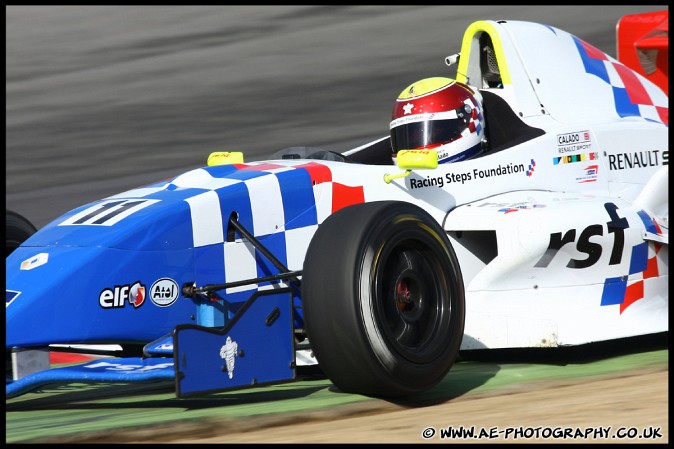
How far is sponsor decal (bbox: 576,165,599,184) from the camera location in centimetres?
659

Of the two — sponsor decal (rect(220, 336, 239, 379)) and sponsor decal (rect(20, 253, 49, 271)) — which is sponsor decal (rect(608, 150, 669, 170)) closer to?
sponsor decal (rect(220, 336, 239, 379))

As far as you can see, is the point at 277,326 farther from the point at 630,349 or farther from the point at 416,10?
the point at 416,10

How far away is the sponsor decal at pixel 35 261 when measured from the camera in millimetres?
5098

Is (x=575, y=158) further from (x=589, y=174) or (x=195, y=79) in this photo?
(x=195, y=79)

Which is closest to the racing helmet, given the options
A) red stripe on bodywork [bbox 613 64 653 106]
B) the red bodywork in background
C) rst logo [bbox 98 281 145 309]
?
red stripe on bodywork [bbox 613 64 653 106]

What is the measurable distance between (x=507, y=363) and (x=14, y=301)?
7.96 feet

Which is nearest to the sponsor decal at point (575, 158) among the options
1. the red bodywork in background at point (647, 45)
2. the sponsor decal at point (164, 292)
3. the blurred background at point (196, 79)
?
the red bodywork in background at point (647, 45)

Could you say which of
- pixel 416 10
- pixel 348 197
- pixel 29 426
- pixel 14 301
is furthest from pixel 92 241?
pixel 416 10

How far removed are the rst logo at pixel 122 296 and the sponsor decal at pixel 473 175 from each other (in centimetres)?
154

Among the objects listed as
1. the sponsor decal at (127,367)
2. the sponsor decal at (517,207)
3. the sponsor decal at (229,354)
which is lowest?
the sponsor decal at (127,367)

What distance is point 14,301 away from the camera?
16.2 feet

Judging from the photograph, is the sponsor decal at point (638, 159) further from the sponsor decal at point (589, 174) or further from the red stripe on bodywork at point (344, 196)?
the red stripe on bodywork at point (344, 196)

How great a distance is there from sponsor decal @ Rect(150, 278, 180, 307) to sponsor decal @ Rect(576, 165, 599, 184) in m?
2.56

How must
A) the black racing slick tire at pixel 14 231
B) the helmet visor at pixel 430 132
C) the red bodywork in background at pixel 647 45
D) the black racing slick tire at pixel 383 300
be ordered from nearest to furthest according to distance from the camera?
the black racing slick tire at pixel 383 300 < the helmet visor at pixel 430 132 < the black racing slick tire at pixel 14 231 < the red bodywork in background at pixel 647 45
